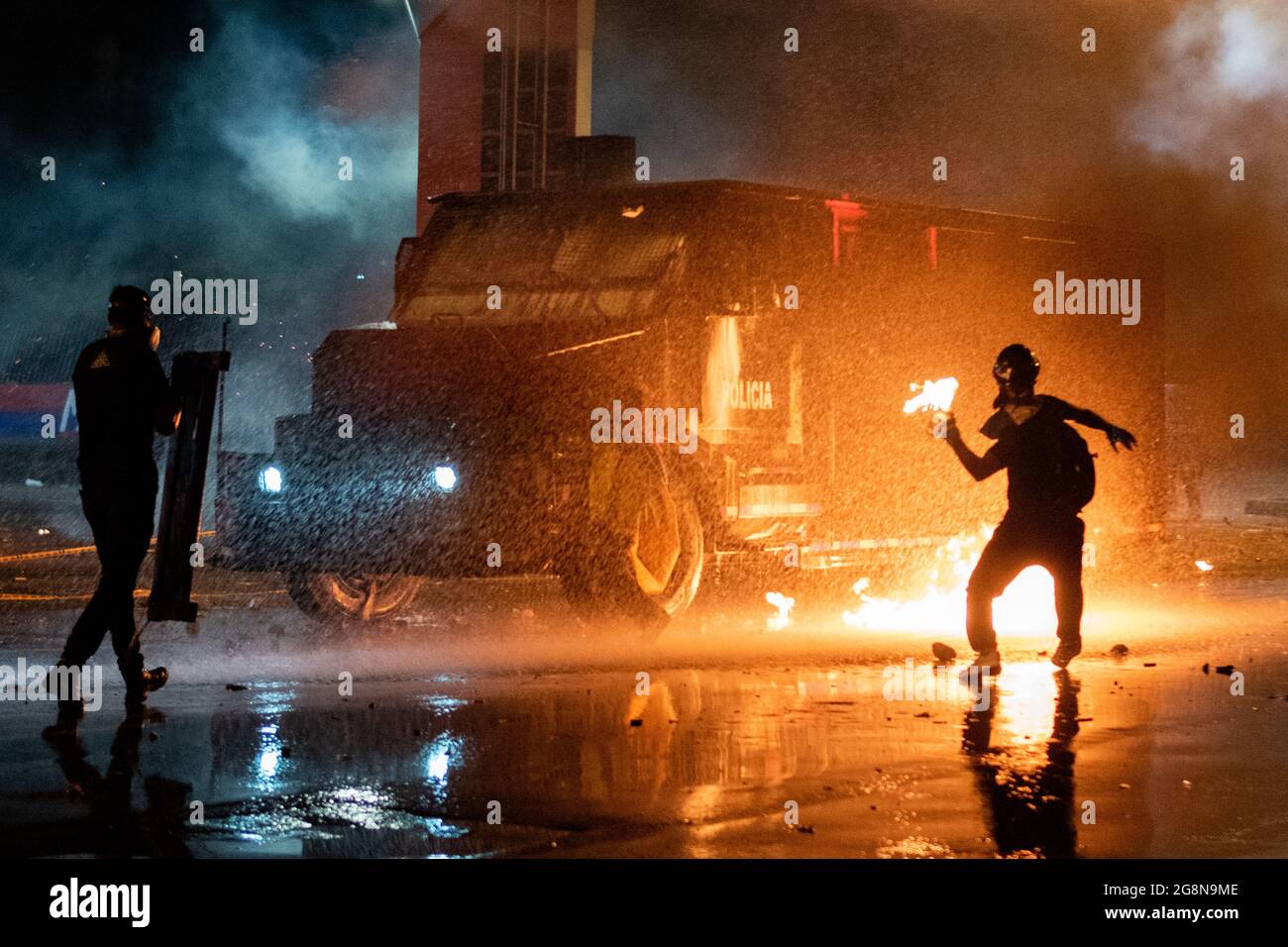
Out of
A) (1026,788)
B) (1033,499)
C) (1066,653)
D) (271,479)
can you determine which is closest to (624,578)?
(271,479)

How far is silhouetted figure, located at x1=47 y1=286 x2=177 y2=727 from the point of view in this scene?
7.71 metres

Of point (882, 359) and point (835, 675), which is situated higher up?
point (882, 359)

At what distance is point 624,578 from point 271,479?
2.36 m

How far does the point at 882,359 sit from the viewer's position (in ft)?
43.7

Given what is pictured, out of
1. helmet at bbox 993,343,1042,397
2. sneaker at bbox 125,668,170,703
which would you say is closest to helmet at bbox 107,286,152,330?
sneaker at bbox 125,668,170,703

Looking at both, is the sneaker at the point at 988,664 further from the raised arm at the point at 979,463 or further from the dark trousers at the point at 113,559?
the dark trousers at the point at 113,559

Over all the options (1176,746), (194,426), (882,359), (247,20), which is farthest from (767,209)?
(247,20)

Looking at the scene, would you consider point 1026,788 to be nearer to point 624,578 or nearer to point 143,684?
point 143,684

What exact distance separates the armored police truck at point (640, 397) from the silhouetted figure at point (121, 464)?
236cm

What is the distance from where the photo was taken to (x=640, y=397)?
10.5 metres

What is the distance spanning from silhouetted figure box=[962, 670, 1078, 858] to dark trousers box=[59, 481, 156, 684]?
4.00 meters

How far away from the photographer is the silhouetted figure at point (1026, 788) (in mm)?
5199

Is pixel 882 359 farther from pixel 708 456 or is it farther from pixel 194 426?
pixel 194 426

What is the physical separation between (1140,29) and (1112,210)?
8.06 ft
